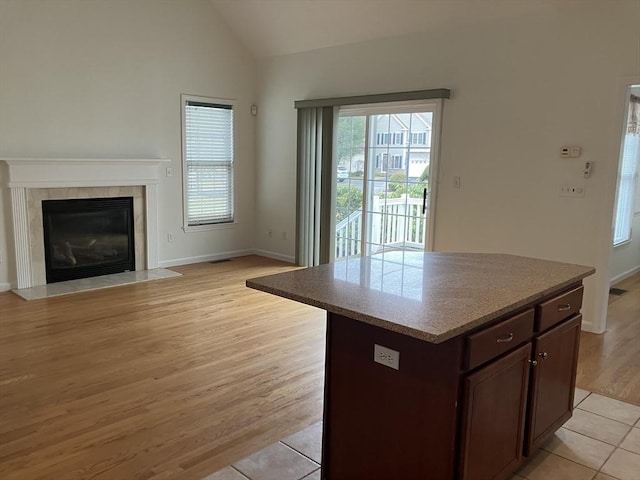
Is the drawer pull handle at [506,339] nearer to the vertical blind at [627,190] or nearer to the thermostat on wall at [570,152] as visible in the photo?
the thermostat on wall at [570,152]

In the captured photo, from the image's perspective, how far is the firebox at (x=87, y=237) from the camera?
19.1 feet

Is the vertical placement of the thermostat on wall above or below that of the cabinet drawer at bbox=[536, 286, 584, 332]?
above

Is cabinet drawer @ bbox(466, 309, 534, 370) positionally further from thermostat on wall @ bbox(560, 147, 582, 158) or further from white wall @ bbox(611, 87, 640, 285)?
white wall @ bbox(611, 87, 640, 285)

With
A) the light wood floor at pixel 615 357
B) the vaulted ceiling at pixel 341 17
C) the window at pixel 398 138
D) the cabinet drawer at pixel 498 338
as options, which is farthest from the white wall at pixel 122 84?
the cabinet drawer at pixel 498 338

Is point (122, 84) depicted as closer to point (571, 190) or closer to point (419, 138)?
point (419, 138)

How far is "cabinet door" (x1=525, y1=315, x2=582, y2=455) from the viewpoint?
2.46m

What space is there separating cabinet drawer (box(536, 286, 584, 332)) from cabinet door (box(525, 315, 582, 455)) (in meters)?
0.04

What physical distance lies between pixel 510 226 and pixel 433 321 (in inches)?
139

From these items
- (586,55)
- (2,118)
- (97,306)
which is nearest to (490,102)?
(586,55)

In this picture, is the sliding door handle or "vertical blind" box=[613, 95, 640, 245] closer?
the sliding door handle

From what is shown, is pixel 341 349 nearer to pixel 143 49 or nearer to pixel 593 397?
pixel 593 397

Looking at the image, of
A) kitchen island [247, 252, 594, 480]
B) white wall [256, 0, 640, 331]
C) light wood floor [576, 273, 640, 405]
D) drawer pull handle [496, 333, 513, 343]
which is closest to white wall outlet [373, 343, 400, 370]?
kitchen island [247, 252, 594, 480]

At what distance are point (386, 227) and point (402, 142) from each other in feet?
3.28

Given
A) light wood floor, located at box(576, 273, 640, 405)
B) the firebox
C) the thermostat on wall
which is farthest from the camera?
the firebox
